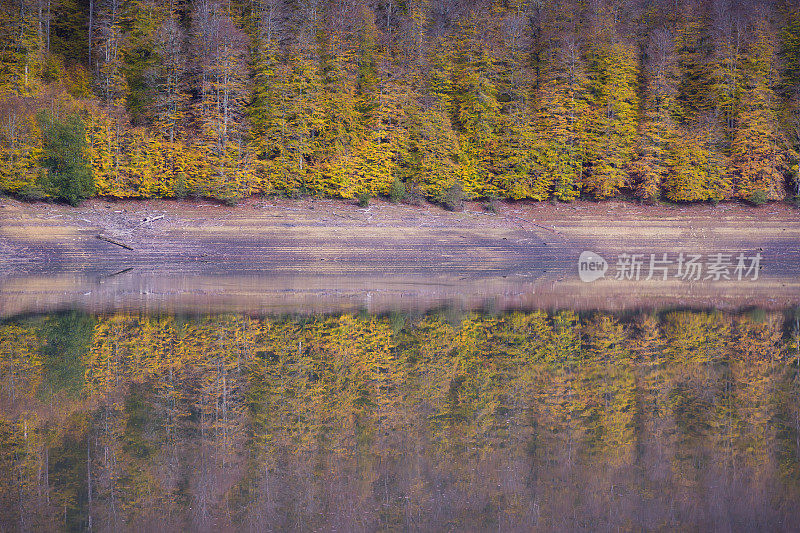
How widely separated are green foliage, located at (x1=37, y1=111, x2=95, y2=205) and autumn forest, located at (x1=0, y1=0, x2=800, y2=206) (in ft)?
0.51

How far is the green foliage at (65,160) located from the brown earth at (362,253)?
106cm

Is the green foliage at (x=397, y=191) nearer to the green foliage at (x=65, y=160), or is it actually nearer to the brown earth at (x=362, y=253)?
the brown earth at (x=362, y=253)

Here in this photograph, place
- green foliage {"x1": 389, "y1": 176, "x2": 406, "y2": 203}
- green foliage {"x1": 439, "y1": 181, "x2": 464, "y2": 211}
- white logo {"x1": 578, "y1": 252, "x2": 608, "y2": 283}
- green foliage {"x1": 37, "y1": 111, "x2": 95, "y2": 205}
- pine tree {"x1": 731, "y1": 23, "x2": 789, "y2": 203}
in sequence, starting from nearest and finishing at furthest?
white logo {"x1": 578, "y1": 252, "x2": 608, "y2": 283} < green foliage {"x1": 37, "y1": 111, "x2": 95, "y2": 205} < green foliage {"x1": 389, "y1": 176, "x2": 406, "y2": 203} < green foliage {"x1": 439, "y1": 181, "x2": 464, "y2": 211} < pine tree {"x1": 731, "y1": 23, "x2": 789, "y2": 203}

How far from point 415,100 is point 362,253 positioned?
51.6 ft

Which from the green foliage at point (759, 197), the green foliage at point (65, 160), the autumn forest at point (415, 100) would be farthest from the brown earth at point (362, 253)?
the autumn forest at point (415, 100)

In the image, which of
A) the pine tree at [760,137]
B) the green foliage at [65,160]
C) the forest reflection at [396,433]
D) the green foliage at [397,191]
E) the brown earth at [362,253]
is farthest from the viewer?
the pine tree at [760,137]

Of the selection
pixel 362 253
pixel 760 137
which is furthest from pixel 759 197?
pixel 362 253

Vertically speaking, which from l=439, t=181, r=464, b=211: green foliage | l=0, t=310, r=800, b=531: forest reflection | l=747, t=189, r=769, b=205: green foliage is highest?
l=0, t=310, r=800, b=531: forest reflection

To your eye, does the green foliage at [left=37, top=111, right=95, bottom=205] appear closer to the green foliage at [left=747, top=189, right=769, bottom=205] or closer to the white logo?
the white logo

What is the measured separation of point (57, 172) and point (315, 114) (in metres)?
14.8

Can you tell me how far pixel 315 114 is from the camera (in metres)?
42.5

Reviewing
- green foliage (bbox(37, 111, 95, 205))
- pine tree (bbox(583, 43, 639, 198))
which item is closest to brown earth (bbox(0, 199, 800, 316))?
green foliage (bbox(37, 111, 95, 205))

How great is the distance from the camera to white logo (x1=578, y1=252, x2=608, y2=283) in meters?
28.6

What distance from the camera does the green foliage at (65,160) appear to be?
35.5 metres
